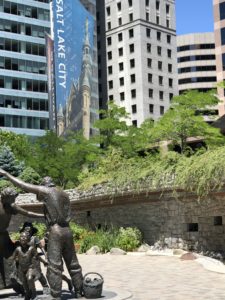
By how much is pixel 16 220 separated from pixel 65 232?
2300 cm

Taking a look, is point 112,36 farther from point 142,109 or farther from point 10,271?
point 10,271

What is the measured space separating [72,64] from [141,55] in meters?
18.6

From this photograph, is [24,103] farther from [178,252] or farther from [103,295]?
[103,295]

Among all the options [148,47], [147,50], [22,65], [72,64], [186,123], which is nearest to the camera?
[186,123]

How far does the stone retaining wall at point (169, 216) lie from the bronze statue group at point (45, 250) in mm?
9078

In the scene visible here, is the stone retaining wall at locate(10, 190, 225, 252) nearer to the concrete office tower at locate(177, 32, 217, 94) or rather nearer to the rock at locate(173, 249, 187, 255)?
the rock at locate(173, 249, 187, 255)

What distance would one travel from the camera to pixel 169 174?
2081 cm

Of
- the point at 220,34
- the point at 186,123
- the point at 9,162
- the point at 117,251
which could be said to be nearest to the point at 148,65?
the point at 220,34

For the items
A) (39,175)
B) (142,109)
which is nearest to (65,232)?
(39,175)

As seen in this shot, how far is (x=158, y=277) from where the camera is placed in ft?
47.3

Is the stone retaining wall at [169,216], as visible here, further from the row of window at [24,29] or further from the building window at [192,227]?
the row of window at [24,29]

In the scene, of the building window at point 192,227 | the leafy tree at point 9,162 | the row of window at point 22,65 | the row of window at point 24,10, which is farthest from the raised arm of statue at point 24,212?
the row of window at point 24,10

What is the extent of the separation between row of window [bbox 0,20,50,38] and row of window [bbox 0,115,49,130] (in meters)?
11.8

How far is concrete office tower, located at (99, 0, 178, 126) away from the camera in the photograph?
3401 inches
